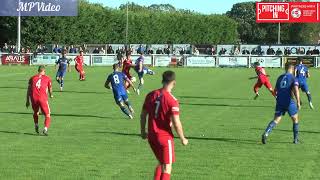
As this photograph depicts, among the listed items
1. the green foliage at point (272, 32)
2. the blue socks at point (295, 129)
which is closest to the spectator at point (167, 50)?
the blue socks at point (295, 129)

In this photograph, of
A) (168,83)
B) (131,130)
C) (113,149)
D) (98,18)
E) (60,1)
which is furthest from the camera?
(98,18)

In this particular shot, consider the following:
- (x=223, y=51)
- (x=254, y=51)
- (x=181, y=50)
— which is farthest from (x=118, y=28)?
(x=254, y=51)

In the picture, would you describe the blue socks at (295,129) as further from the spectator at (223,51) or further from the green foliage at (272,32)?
the green foliage at (272,32)

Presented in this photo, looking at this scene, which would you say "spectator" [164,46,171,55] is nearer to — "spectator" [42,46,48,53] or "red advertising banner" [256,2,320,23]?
"red advertising banner" [256,2,320,23]

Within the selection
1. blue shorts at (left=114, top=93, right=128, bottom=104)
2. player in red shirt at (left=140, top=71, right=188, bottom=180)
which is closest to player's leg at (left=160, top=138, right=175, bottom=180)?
player in red shirt at (left=140, top=71, right=188, bottom=180)

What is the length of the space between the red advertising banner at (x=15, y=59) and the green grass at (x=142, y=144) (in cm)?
3474

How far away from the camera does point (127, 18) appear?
91875mm

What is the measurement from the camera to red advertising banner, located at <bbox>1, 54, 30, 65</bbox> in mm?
64812

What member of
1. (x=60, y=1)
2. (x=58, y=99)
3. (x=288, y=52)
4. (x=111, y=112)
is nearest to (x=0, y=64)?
(x=60, y=1)

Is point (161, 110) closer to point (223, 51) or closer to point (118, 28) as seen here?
point (223, 51)

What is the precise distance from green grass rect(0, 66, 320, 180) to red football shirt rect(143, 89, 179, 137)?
2844 mm

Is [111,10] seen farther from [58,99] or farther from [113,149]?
[113,149]

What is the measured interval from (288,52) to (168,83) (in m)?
64.4

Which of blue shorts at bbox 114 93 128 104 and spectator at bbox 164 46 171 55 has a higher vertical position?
spectator at bbox 164 46 171 55
